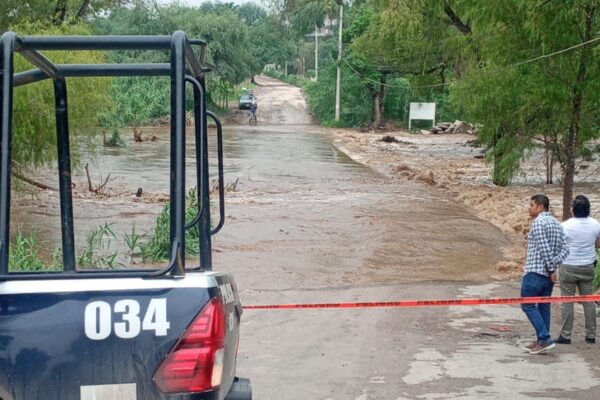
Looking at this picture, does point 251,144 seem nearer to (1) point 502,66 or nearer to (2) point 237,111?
(2) point 237,111

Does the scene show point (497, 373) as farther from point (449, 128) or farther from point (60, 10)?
point (449, 128)

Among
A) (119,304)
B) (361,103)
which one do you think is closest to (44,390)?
(119,304)

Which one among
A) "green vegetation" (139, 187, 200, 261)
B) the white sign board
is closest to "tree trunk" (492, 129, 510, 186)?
"green vegetation" (139, 187, 200, 261)

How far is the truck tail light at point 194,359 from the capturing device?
3.32m

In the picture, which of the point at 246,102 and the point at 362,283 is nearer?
the point at 362,283

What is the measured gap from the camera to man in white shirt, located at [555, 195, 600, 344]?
29.9 ft

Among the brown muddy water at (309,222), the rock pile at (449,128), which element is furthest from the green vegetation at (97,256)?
the rock pile at (449,128)

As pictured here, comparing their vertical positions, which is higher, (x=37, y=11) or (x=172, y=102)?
(x=37, y=11)

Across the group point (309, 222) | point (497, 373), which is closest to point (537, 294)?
point (497, 373)

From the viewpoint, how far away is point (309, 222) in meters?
21.2

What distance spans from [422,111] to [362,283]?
162 ft

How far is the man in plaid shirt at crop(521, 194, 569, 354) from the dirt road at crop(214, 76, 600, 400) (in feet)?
0.89

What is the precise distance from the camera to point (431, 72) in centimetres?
3731

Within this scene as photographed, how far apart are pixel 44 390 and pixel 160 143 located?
4368 centimetres
